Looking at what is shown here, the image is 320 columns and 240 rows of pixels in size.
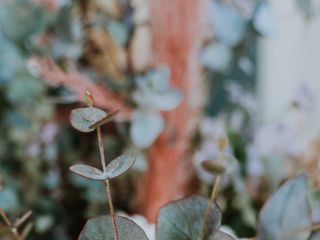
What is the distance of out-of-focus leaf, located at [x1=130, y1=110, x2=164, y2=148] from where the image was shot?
0.46 meters

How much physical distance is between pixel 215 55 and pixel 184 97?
2.1 inches

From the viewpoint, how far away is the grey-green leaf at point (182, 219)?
247 mm

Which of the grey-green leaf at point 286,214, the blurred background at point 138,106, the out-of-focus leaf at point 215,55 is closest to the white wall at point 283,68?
the blurred background at point 138,106

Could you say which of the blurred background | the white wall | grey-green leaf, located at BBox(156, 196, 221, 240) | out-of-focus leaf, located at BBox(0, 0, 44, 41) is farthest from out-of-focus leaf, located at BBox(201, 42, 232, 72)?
the white wall

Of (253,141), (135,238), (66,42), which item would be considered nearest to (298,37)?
(253,141)

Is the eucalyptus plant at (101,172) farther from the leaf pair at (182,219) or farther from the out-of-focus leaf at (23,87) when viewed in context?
the out-of-focus leaf at (23,87)

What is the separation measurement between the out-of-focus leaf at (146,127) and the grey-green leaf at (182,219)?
0.68ft

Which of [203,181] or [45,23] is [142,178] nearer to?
[203,181]

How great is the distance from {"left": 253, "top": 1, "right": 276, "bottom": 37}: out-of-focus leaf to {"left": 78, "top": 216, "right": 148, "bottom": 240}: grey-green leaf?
0.29 metres

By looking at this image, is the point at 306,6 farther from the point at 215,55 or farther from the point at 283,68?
the point at 283,68

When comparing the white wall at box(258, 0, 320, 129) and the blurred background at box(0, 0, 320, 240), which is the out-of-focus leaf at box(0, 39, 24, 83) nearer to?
the blurred background at box(0, 0, 320, 240)

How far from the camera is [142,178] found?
53 cm

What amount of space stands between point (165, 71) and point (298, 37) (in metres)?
0.50

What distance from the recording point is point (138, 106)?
19.0 inches
